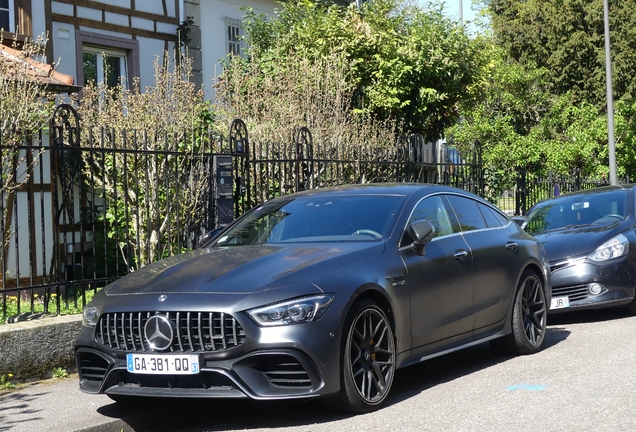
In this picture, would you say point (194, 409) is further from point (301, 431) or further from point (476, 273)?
point (476, 273)

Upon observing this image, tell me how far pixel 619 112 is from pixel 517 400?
27251mm

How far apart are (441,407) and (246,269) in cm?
160

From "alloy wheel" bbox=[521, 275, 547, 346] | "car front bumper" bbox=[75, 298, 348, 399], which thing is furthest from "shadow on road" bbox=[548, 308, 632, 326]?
"car front bumper" bbox=[75, 298, 348, 399]

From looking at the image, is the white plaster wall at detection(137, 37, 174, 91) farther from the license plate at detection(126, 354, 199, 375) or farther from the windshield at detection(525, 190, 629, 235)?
the license plate at detection(126, 354, 199, 375)

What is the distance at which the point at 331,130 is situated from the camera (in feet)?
49.8

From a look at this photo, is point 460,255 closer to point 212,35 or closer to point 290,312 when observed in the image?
point 290,312

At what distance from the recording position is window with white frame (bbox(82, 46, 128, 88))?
17.9 metres

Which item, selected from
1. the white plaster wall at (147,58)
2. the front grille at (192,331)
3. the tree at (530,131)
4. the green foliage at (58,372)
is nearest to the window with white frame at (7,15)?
the white plaster wall at (147,58)

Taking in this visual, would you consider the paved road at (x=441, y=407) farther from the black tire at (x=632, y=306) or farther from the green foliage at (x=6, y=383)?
the black tire at (x=632, y=306)

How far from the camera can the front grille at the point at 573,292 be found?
34.3 ft

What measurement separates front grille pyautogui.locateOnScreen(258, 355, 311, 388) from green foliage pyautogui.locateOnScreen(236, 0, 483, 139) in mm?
12069

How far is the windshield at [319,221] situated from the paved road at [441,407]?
122 cm

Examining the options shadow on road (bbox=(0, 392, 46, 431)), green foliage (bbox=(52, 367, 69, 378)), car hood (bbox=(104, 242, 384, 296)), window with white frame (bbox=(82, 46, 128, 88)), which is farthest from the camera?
window with white frame (bbox=(82, 46, 128, 88))

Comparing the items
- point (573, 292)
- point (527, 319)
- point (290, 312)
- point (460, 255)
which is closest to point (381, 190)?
point (460, 255)
